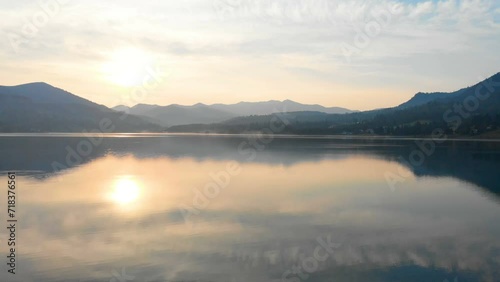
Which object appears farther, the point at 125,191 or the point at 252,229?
the point at 125,191

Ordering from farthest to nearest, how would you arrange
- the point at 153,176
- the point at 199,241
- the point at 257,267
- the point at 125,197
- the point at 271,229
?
the point at 153,176 → the point at 125,197 → the point at 271,229 → the point at 199,241 → the point at 257,267

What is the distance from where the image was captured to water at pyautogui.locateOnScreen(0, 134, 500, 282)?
671 inches

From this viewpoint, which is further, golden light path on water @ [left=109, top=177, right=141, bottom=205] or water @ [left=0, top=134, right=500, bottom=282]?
golden light path on water @ [left=109, top=177, right=141, bottom=205]

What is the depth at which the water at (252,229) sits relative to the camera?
55.9 ft

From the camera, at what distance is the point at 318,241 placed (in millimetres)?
21016

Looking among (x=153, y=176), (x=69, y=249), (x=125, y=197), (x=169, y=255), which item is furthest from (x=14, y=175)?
(x=169, y=255)

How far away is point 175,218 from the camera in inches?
1026

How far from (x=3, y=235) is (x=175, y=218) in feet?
30.1

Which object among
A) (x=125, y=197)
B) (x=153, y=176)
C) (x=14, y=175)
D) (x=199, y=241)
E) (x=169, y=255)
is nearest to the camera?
(x=169, y=255)

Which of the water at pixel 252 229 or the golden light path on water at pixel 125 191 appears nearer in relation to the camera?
the water at pixel 252 229

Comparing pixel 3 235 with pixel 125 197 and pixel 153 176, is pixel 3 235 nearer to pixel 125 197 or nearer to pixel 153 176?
pixel 125 197

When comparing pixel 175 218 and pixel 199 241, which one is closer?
pixel 199 241

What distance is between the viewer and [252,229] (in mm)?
23141

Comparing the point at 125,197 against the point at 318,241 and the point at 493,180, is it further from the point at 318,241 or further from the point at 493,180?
the point at 493,180
